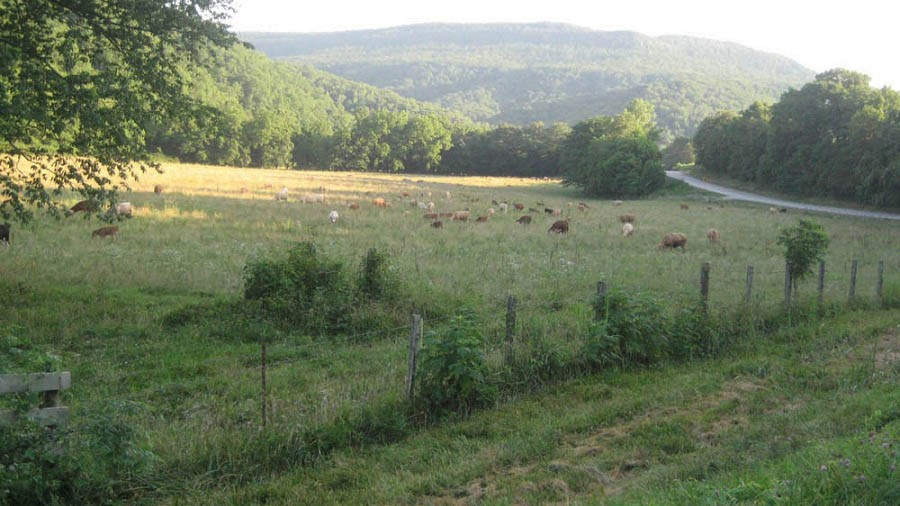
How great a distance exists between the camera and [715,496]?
4609mm

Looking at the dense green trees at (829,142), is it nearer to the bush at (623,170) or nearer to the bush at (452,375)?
the bush at (623,170)

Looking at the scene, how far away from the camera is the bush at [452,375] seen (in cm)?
787

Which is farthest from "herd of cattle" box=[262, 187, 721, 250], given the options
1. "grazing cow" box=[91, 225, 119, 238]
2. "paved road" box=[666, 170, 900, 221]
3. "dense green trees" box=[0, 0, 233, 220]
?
"dense green trees" box=[0, 0, 233, 220]

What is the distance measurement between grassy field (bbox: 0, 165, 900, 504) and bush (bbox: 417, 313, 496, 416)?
0.29 meters

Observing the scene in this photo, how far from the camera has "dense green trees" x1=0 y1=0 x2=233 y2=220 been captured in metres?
11.1

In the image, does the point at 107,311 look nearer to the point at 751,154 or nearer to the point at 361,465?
the point at 361,465

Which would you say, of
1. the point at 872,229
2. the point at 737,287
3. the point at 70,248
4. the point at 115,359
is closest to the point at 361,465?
the point at 115,359

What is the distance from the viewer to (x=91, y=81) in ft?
37.6

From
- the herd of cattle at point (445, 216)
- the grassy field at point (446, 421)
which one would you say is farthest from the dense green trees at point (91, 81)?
the grassy field at point (446, 421)

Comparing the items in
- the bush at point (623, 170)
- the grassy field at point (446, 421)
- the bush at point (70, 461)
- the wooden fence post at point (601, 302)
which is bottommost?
the grassy field at point (446, 421)

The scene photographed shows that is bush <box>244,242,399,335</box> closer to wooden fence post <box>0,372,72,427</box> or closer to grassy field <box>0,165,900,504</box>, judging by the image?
grassy field <box>0,165,900,504</box>

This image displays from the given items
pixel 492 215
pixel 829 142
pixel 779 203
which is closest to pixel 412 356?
pixel 492 215

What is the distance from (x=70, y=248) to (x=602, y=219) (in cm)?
2787

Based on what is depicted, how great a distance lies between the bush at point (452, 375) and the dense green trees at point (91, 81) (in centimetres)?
768
